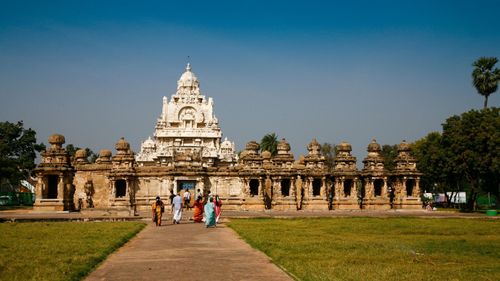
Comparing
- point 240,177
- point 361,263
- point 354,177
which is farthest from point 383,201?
point 361,263

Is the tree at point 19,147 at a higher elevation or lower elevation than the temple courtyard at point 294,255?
higher

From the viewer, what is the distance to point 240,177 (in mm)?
Answer: 52156

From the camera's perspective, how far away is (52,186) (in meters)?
49.6

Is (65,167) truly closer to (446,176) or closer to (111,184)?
(111,184)

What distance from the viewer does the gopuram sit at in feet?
161

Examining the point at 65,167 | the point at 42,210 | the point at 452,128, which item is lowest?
the point at 42,210

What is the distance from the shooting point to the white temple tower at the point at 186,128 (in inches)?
3004

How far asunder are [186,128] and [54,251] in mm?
62225

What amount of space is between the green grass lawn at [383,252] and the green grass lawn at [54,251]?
4.98 metres

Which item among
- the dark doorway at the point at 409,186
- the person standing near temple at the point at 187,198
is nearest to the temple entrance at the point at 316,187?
the dark doorway at the point at 409,186

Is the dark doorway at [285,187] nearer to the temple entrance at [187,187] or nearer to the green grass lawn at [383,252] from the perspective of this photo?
the temple entrance at [187,187]

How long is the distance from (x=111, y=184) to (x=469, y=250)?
36.6m

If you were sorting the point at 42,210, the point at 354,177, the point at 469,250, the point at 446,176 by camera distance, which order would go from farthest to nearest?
the point at 446,176, the point at 354,177, the point at 42,210, the point at 469,250

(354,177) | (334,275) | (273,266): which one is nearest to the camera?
(334,275)
